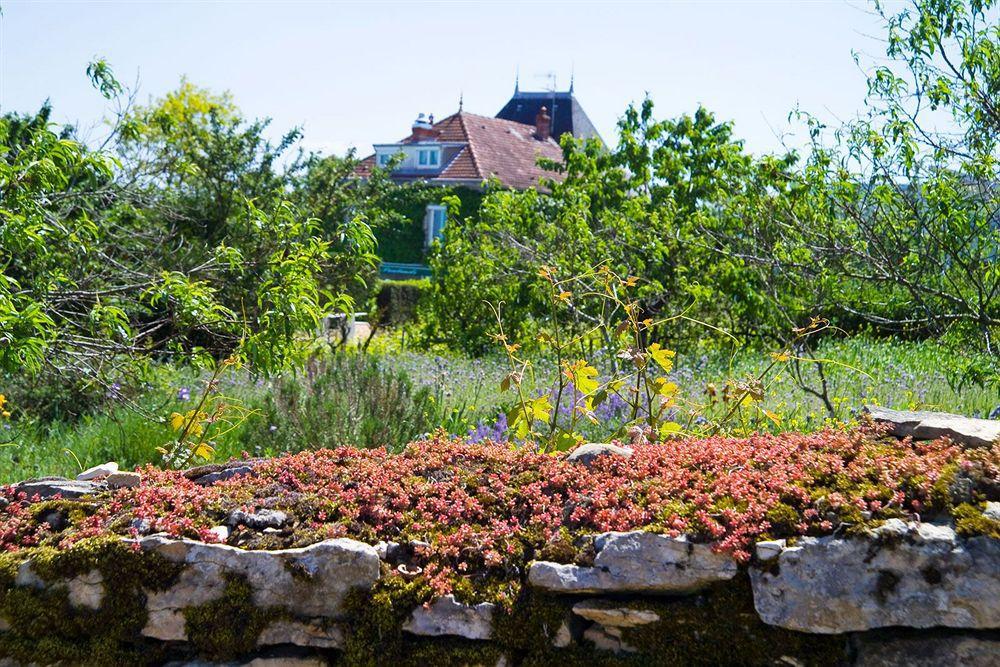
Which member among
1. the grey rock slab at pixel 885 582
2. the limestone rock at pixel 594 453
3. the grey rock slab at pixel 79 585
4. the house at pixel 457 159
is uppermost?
the house at pixel 457 159

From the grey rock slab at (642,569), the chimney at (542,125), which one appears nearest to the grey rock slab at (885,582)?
the grey rock slab at (642,569)

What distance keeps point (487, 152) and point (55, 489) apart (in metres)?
33.6

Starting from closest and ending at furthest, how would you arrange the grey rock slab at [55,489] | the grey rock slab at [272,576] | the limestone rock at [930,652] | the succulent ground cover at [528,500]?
1. the limestone rock at [930,652]
2. the succulent ground cover at [528,500]
3. the grey rock slab at [272,576]
4. the grey rock slab at [55,489]

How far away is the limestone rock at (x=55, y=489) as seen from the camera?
3287mm

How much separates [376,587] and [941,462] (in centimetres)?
170

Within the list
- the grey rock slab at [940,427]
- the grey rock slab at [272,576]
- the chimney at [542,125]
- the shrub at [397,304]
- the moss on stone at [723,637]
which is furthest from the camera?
the chimney at [542,125]

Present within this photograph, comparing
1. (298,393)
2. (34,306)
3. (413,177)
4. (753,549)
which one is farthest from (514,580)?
(413,177)

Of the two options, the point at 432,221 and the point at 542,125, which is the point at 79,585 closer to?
the point at 432,221

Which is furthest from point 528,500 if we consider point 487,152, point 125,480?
point 487,152

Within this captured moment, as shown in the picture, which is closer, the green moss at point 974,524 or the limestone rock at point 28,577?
the green moss at point 974,524

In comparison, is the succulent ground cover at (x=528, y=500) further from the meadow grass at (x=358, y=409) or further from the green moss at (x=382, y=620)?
the meadow grass at (x=358, y=409)

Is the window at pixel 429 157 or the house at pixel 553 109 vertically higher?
the house at pixel 553 109

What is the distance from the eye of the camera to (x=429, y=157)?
36.7 meters

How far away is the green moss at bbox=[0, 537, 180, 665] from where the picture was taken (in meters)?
2.80
